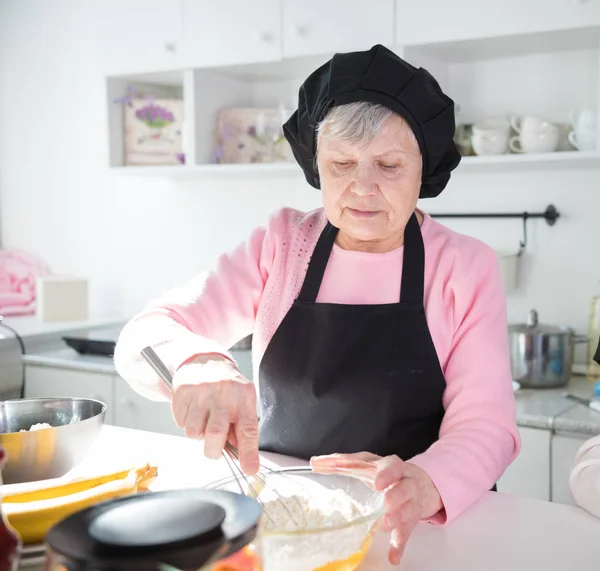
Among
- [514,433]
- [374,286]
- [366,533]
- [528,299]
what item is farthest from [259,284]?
[528,299]

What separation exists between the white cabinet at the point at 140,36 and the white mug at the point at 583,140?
1339 mm

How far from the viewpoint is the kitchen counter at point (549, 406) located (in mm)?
2025

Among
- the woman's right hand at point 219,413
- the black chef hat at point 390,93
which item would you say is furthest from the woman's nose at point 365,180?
the woman's right hand at point 219,413

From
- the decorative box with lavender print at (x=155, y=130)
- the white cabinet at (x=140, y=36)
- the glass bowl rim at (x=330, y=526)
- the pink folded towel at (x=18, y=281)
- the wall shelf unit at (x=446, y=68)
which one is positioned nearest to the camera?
the glass bowl rim at (x=330, y=526)

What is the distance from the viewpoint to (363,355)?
138 centimetres

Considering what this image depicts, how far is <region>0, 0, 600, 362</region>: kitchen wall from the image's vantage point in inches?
125

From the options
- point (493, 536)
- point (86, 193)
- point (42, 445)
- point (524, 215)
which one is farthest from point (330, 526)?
point (86, 193)

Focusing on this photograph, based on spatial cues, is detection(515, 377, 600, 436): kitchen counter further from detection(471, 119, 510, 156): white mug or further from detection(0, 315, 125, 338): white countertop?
detection(0, 315, 125, 338): white countertop

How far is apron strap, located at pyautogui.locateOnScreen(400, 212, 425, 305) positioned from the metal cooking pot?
110 centimetres

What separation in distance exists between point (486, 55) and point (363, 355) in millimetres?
1513

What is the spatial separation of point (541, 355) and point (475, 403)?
123cm

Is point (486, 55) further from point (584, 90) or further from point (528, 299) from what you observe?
point (528, 299)

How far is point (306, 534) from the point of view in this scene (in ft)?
2.59

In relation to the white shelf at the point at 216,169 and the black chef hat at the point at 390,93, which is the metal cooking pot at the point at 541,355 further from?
the black chef hat at the point at 390,93
